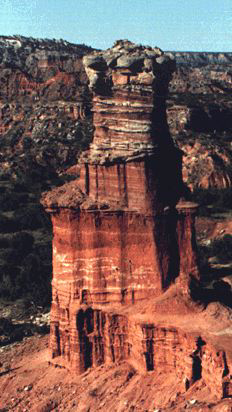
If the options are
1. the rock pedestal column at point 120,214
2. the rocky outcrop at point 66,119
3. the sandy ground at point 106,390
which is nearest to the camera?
the sandy ground at point 106,390

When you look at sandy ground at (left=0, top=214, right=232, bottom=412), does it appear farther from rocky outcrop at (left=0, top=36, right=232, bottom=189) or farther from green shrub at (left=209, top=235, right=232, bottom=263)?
rocky outcrop at (left=0, top=36, right=232, bottom=189)

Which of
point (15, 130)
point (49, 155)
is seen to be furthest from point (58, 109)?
point (49, 155)

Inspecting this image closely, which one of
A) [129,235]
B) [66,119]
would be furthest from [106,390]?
[66,119]

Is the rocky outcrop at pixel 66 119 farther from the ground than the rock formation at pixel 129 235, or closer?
farther from the ground

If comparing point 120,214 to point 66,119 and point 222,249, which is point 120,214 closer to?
point 222,249

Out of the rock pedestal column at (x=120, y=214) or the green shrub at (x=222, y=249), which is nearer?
the rock pedestal column at (x=120, y=214)

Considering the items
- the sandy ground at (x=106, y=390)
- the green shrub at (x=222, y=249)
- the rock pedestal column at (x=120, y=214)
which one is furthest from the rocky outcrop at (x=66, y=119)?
the rock pedestal column at (x=120, y=214)

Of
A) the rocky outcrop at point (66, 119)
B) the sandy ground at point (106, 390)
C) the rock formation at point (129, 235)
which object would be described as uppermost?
the rocky outcrop at point (66, 119)

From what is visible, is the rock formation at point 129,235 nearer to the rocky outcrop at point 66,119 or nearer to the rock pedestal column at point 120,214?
the rock pedestal column at point 120,214
